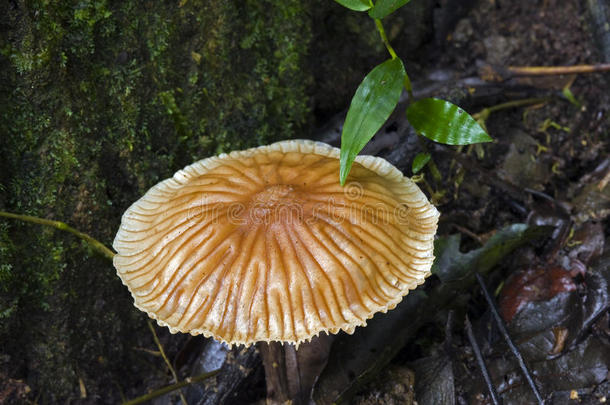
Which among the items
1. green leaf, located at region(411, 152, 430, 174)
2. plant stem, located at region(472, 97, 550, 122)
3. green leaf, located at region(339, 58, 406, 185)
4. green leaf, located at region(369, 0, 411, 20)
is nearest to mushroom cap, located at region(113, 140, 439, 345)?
green leaf, located at region(339, 58, 406, 185)

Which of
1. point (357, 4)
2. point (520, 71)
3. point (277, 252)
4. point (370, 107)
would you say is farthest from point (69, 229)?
point (520, 71)

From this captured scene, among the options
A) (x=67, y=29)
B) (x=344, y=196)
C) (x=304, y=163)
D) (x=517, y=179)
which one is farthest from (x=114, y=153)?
(x=517, y=179)

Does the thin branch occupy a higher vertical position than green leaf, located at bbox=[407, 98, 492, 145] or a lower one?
lower

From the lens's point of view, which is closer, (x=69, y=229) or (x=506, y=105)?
(x=69, y=229)

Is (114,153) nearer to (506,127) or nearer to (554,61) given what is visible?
(506,127)

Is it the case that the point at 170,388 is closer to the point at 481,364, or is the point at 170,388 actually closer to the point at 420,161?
the point at 481,364

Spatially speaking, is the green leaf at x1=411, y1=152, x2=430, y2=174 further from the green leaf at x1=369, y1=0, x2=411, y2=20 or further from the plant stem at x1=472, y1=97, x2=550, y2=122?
the green leaf at x1=369, y1=0, x2=411, y2=20

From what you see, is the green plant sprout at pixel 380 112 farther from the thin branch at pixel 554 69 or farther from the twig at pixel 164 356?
the twig at pixel 164 356
